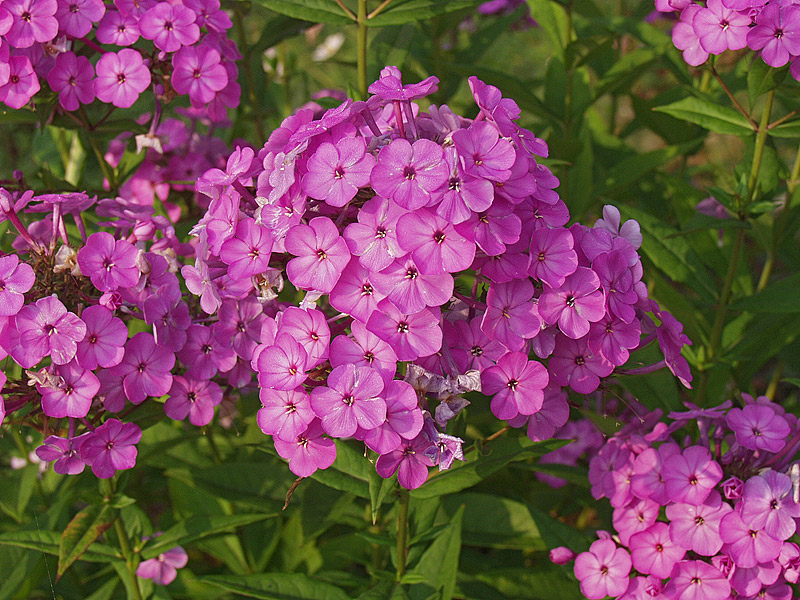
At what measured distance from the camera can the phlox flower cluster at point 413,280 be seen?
1604 mm

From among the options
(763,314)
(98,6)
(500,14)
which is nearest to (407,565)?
(763,314)

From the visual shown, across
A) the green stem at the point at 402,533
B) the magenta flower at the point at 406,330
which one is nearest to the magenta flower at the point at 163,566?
the green stem at the point at 402,533

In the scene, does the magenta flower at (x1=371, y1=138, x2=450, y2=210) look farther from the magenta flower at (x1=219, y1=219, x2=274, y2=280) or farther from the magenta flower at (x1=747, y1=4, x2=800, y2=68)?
the magenta flower at (x1=747, y1=4, x2=800, y2=68)

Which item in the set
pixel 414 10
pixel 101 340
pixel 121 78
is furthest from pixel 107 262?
pixel 414 10

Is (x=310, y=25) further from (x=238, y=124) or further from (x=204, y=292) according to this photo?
(x=204, y=292)

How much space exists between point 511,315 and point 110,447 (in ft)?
3.60

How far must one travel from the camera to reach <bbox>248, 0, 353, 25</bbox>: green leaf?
259 centimetres

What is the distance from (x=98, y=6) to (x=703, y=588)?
2345mm

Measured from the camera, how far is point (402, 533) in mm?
2225

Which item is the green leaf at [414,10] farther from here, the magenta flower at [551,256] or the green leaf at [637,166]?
the magenta flower at [551,256]

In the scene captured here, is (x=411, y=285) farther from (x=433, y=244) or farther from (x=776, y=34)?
(x=776, y=34)

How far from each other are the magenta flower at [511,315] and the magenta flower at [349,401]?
27 centimetres

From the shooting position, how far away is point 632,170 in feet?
10.0

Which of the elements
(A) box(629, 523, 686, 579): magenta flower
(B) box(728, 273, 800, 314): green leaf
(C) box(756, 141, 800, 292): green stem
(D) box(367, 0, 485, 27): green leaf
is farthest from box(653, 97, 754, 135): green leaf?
(A) box(629, 523, 686, 579): magenta flower
